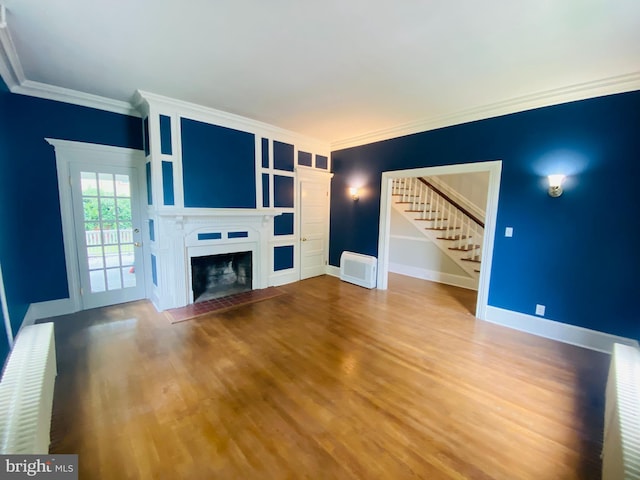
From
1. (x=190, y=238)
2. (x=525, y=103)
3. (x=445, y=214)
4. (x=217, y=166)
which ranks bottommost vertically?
(x=190, y=238)

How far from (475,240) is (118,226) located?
658 cm

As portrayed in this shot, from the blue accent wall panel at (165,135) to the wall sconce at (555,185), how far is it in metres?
4.97

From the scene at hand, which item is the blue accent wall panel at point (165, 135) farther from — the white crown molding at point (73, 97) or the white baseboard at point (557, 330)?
the white baseboard at point (557, 330)

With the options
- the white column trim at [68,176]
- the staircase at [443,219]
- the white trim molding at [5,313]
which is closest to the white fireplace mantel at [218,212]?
the white column trim at [68,176]

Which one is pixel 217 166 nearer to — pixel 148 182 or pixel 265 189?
pixel 265 189

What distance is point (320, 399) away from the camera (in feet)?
6.82

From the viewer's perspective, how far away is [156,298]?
3822 mm

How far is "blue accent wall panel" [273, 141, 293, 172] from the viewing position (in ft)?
15.5

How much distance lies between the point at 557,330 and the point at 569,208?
4.96 feet

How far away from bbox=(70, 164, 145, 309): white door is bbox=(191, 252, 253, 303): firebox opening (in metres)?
0.84

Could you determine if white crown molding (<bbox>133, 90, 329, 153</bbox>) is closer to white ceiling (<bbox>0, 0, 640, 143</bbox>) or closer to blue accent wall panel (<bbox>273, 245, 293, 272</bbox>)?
white ceiling (<bbox>0, 0, 640, 143</bbox>)

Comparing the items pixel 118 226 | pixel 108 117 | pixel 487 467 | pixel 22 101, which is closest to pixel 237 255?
pixel 118 226

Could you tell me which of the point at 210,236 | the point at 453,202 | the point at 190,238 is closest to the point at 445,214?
the point at 453,202

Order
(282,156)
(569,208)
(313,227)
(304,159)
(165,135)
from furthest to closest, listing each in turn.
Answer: (313,227)
(304,159)
(282,156)
(165,135)
(569,208)
